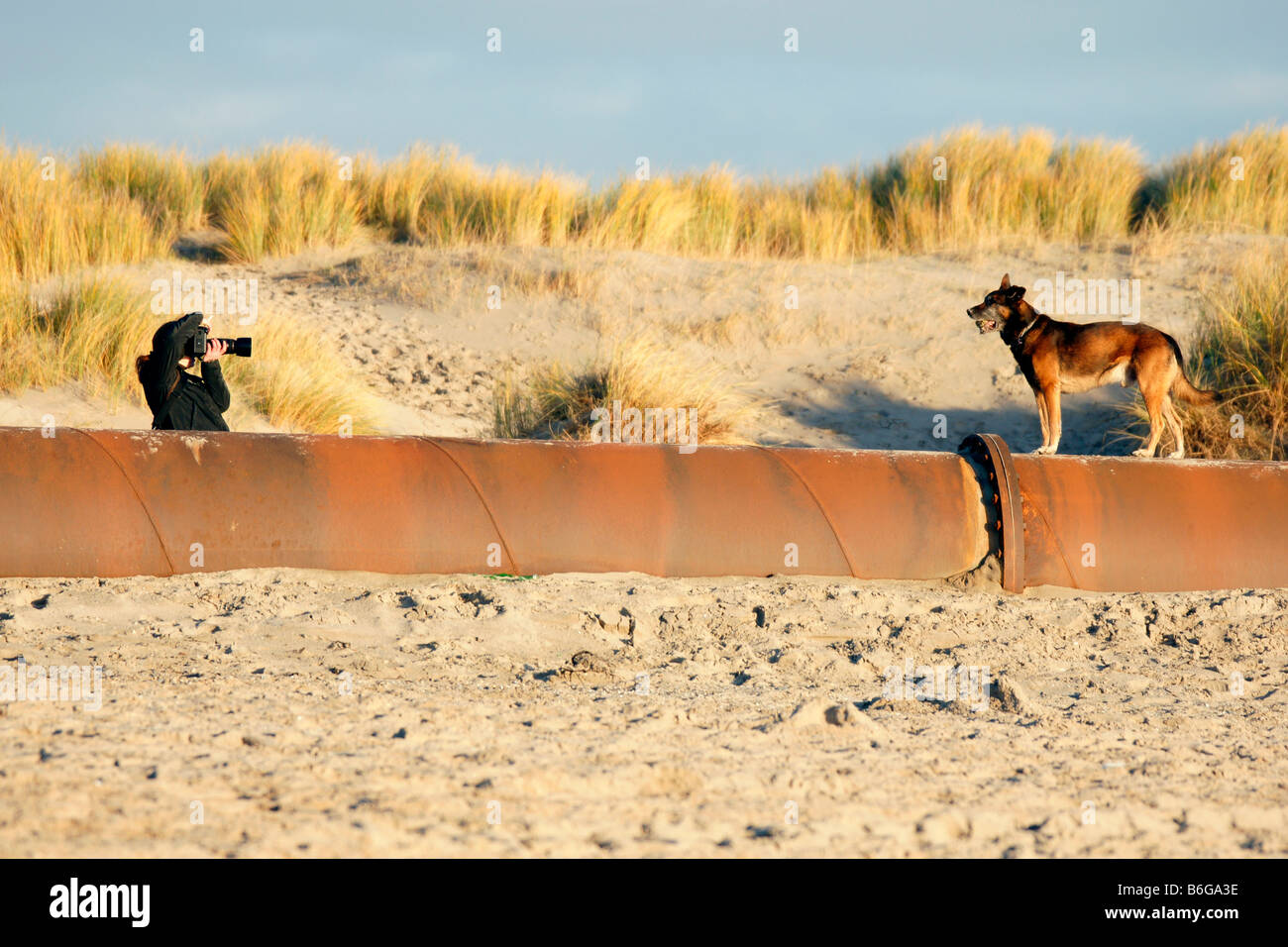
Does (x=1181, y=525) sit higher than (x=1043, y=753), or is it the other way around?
(x=1181, y=525)

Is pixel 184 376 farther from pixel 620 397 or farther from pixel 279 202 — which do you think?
pixel 279 202

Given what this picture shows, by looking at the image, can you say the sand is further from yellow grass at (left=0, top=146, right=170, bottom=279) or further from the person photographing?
yellow grass at (left=0, top=146, right=170, bottom=279)

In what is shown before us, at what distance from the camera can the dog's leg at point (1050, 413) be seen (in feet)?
23.3

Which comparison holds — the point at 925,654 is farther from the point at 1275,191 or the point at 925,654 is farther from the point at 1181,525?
the point at 1275,191

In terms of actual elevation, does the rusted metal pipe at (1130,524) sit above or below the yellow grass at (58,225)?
below

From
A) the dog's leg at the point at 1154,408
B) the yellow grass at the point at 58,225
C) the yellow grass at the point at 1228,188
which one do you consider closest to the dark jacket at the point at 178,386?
the yellow grass at the point at 58,225

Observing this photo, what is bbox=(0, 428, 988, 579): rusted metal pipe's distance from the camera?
445 centimetres

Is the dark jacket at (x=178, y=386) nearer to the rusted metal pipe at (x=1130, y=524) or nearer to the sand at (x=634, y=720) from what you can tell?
the sand at (x=634, y=720)

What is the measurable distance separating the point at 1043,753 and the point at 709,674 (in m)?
1.10

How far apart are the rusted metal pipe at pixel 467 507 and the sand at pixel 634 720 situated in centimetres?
12

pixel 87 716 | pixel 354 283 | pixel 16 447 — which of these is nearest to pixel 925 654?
pixel 87 716

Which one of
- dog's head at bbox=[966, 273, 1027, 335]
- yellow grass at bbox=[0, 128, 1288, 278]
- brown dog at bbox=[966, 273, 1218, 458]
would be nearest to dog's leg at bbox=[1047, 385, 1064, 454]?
brown dog at bbox=[966, 273, 1218, 458]

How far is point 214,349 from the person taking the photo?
568 cm
